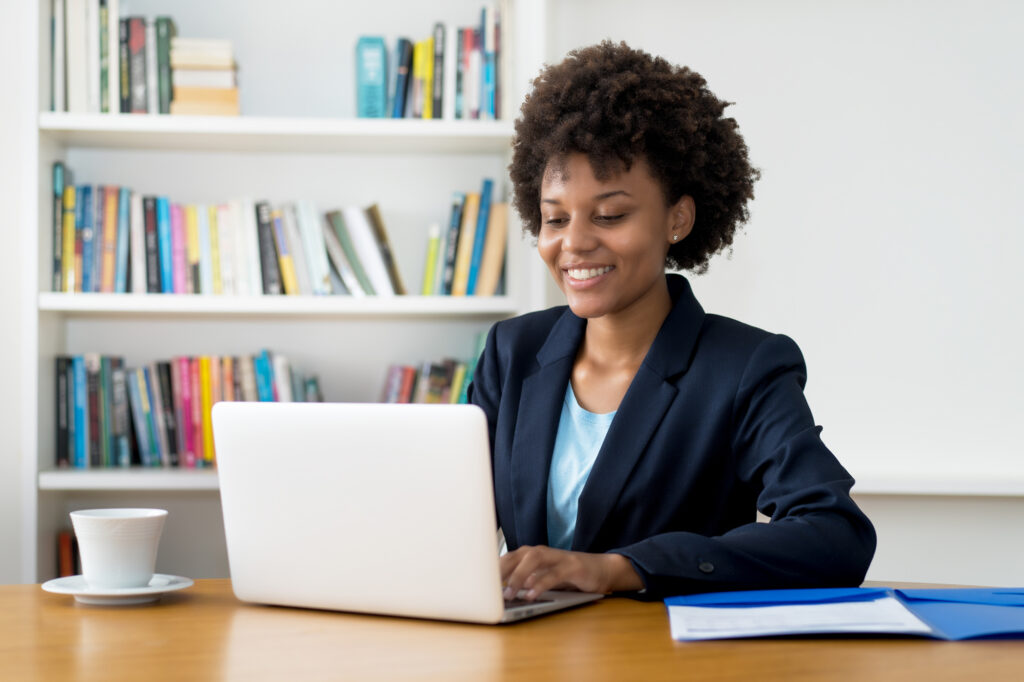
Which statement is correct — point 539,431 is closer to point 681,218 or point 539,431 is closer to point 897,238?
point 681,218

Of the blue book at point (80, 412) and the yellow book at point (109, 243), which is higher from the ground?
the yellow book at point (109, 243)

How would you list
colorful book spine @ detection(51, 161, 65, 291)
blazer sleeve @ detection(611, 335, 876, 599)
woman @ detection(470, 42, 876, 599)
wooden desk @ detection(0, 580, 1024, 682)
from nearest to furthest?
wooden desk @ detection(0, 580, 1024, 682) → blazer sleeve @ detection(611, 335, 876, 599) → woman @ detection(470, 42, 876, 599) → colorful book spine @ detection(51, 161, 65, 291)

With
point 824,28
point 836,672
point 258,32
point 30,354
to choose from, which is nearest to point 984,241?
point 824,28

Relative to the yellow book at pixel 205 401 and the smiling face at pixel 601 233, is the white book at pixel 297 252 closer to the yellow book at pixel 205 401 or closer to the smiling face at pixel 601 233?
the yellow book at pixel 205 401

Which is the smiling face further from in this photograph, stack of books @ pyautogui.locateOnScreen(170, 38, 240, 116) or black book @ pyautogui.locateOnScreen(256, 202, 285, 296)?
stack of books @ pyautogui.locateOnScreen(170, 38, 240, 116)

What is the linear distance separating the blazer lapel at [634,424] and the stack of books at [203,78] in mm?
1645

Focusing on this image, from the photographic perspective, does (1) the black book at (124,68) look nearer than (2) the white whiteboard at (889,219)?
Yes

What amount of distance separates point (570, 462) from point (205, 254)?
1541 millimetres

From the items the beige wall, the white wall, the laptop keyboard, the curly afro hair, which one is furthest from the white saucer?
the white wall

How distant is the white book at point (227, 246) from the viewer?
2.84 meters

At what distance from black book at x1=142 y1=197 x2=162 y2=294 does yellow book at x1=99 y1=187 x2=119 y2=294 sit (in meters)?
0.08

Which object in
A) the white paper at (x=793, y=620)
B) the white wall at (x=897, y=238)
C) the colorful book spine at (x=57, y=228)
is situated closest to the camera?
the white paper at (x=793, y=620)

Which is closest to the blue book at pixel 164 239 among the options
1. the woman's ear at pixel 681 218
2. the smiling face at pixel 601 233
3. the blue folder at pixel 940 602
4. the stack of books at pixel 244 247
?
the stack of books at pixel 244 247

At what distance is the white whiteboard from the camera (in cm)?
301
